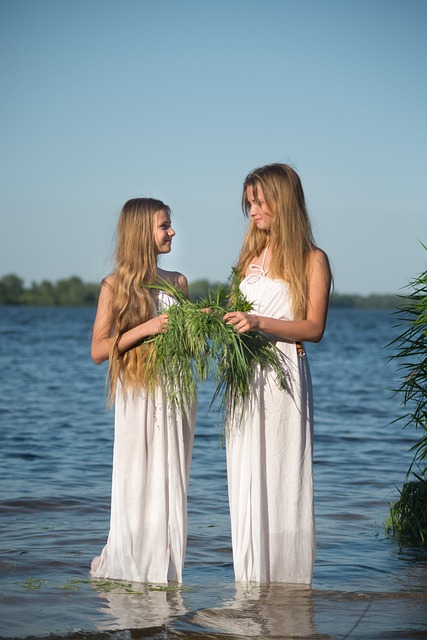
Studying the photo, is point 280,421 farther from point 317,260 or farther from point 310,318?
point 317,260

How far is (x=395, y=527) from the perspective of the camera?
282 inches

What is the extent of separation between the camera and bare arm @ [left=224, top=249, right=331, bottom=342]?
4902mm

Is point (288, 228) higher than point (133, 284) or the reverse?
higher

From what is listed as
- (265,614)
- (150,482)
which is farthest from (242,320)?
(265,614)

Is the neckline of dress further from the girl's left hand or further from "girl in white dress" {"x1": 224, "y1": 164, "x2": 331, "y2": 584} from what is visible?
the girl's left hand

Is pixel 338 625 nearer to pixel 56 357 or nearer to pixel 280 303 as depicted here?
pixel 280 303

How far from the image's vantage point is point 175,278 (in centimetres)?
545

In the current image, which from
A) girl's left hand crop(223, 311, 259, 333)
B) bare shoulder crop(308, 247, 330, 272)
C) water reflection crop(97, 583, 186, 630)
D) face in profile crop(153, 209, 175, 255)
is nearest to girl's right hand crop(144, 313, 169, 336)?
girl's left hand crop(223, 311, 259, 333)

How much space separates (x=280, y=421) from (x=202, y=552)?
193 centimetres

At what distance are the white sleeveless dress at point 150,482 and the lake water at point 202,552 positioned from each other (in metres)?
0.22

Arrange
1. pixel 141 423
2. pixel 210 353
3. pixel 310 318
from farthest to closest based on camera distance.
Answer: pixel 141 423 < pixel 310 318 < pixel 210 353

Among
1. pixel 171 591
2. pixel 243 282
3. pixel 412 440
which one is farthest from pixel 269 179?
pixel 412 440

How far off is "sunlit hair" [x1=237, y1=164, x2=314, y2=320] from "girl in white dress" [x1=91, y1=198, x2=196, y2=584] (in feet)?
1.99

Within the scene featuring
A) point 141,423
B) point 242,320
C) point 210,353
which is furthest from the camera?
point 141,423
